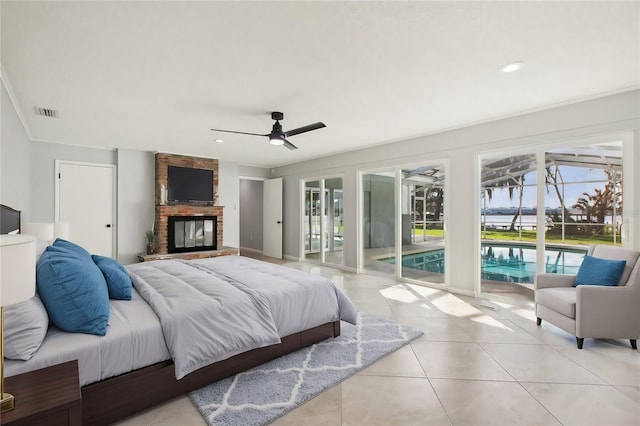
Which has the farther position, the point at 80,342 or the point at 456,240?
the point at 456,240

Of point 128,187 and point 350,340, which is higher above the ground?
point 128,187

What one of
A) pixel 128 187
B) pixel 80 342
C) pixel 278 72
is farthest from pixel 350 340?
pixel 128 187

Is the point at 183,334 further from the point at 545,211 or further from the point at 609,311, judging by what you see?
the point at 545,211

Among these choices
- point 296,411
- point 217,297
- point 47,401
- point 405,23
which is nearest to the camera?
point 47,401

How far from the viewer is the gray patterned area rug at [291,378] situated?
192 cm

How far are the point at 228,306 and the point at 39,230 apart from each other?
242 cm

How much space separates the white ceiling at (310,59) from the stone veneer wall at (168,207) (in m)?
2.11

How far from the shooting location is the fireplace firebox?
21.3 ft

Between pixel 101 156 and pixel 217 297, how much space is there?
5.29 m

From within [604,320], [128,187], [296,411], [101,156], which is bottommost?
[296,411]

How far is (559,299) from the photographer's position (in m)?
3.04

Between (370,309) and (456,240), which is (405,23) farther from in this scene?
(456,240)

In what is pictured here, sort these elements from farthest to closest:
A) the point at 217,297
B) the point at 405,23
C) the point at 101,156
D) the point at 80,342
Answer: the point at 101,156 < the point at 217,297 < the point at 405,23 < the point at 80,342

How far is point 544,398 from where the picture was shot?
2.07 m
